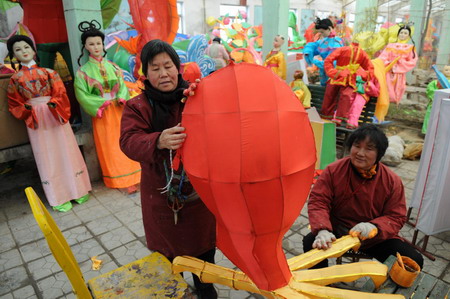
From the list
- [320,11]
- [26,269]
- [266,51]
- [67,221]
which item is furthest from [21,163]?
[320,11]

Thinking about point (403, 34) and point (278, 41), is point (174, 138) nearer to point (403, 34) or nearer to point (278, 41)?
point (278, 41)

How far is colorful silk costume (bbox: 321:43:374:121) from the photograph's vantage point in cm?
509

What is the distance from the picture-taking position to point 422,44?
419 inches

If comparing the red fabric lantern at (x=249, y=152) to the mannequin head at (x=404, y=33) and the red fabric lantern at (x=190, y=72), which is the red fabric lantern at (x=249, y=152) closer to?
the red fabric lantern at (x=190, y=72)

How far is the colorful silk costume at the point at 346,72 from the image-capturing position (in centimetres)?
509

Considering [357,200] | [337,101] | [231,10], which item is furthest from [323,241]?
[231,10]

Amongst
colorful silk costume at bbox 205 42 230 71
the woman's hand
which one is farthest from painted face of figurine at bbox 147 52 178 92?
colorful silk costume at bbox 205 42 230 71

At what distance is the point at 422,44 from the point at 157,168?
1185 cm

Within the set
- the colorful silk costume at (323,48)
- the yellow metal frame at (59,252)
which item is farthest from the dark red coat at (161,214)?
the colorful silk costume at (323,48)

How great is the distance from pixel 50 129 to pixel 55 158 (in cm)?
34

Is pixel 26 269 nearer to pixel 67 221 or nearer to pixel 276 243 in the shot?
pixel 67 221

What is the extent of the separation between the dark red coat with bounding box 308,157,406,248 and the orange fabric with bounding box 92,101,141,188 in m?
2.88

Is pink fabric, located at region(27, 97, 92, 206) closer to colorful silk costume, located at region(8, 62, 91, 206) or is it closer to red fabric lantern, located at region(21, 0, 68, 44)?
colorful silk costume, located at region(8, 62, 91, 206)

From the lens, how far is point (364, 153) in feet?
6.47
